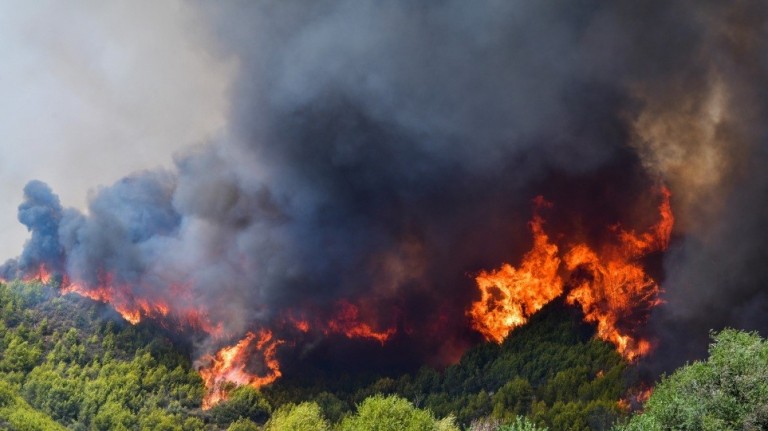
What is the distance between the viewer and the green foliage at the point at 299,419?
122 meters

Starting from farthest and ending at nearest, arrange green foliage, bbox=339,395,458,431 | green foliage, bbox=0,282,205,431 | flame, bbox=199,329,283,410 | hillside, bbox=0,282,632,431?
flame, bbox=199,329,283,410 < green foliage, bbox=0,282,205,431 < hillside, bbox=0,282,632,431 < green foliage, bbox=339,395,458,431

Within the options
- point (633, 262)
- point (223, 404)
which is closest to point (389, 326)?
point (223, 404)

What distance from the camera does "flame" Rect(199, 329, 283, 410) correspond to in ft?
490

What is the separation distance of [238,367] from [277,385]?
11586 millimetres

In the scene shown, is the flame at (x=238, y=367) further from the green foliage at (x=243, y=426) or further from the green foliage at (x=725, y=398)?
the green foliage at (x=725, y=398)

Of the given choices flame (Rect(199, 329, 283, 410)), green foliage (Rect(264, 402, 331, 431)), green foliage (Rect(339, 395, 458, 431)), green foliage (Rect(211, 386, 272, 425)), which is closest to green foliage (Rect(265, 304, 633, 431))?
green foliage (Rect(211, 386, 272, 425))

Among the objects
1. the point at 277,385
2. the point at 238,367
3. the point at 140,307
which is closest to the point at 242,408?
the point at 277,385

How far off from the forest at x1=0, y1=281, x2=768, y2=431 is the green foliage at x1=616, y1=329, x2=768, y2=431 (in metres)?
27.1

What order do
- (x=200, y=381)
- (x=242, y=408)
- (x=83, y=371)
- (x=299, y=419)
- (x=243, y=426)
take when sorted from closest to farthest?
(x=299, y=419) → (x=243, y=426) → (x=242, y=408) → (x=83, y=371) → (x=200, y=381)

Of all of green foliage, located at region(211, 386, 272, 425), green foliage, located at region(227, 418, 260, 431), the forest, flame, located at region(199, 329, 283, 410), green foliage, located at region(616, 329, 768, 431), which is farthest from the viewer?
flame, located at region(199, 329, 283, 410)

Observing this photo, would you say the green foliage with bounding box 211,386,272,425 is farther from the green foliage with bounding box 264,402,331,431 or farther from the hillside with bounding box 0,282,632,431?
the green foliage with bounding box 264,402,331,431

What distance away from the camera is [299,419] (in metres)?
125

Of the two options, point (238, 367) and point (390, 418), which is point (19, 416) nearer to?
point (238, 367)

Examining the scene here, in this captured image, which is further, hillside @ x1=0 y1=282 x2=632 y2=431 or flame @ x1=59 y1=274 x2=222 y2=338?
flame @ x1=59 y1=274 x2=222 y2=338
